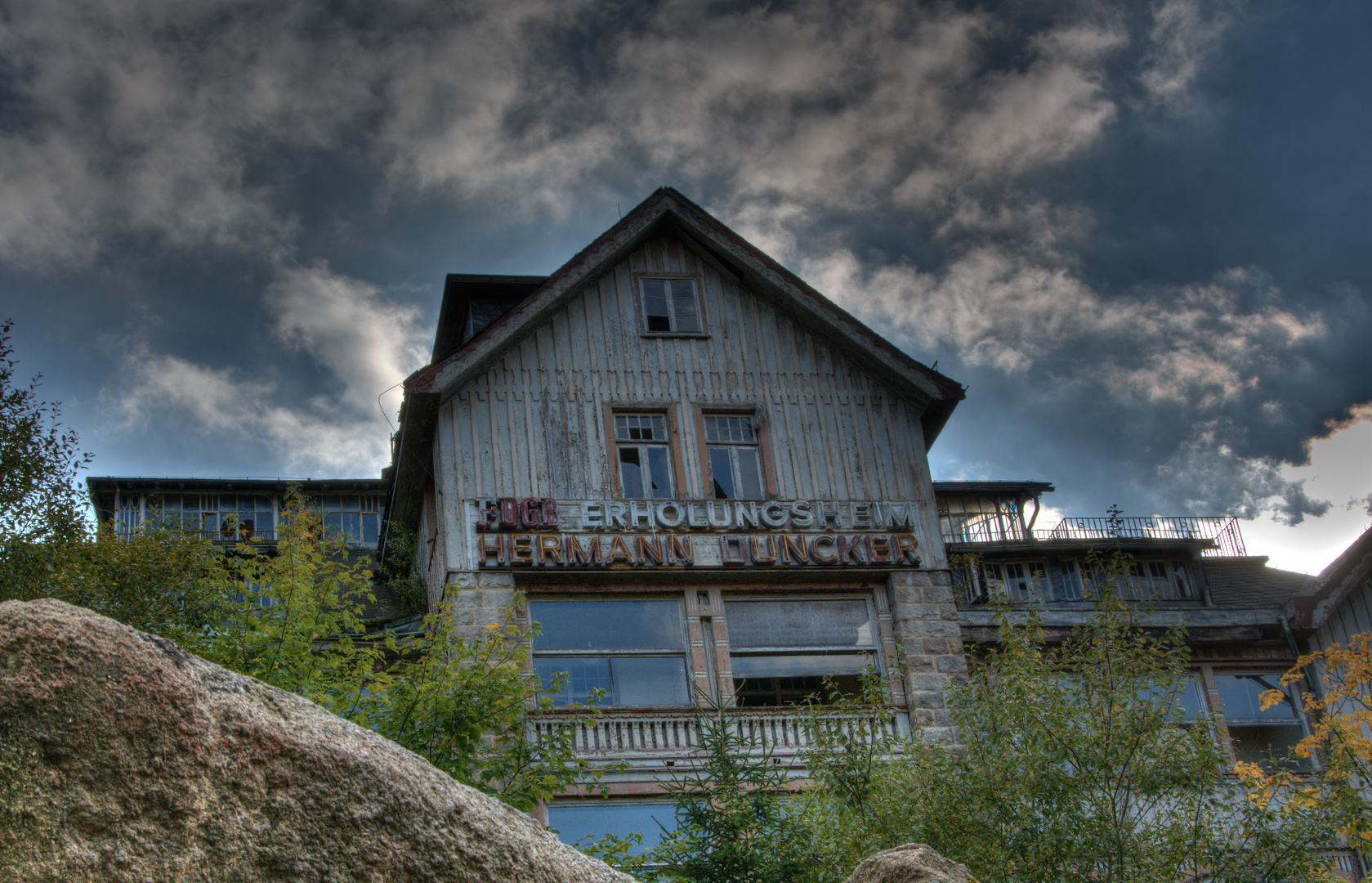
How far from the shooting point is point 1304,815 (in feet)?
41.1

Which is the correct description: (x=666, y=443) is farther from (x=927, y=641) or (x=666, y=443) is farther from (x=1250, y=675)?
(x=1250, y=675)

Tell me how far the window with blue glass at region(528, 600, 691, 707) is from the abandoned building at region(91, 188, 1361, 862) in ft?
0.10

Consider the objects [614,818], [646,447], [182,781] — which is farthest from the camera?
[646,447]

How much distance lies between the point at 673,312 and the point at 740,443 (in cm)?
293

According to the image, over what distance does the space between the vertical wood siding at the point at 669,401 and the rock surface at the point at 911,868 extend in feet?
47.6

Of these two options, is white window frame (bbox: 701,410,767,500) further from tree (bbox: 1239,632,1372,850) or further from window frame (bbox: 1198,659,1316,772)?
window frame (bbox: 1198,659,1316,772)

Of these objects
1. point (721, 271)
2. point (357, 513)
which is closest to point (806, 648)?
point (721, 271)

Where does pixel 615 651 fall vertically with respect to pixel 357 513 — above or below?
below

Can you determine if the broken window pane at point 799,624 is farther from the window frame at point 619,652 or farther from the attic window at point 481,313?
the attic window at point 481,313

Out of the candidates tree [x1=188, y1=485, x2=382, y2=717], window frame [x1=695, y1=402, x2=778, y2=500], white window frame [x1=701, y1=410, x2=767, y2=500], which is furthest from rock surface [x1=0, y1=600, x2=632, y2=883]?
white window frame [x1=701, y1=410, x2=767, y2=500]

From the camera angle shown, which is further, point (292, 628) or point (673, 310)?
point (673, 310)

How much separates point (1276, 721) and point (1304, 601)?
2.32 m

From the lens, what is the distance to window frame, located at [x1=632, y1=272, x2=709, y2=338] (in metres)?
22.6

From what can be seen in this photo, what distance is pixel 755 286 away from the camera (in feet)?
77.4
